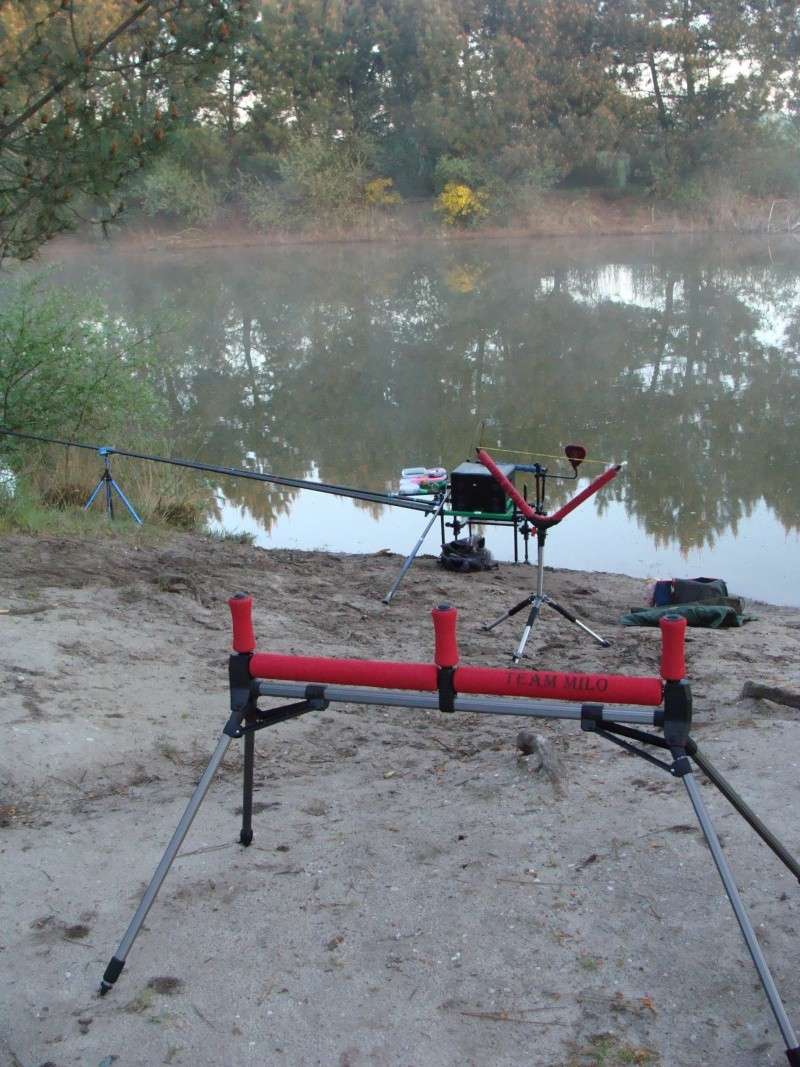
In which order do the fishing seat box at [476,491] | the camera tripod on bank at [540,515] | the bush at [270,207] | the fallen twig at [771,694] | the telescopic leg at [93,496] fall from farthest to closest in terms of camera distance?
the bush at [270,207], the telescopic leg at [93,496], the fishing seat box at [476,491], the camera tripod on bank at [540,515], the fallen twig at [771,694]

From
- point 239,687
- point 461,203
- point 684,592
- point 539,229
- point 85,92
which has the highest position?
point 461,203

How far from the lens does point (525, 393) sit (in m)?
14.2

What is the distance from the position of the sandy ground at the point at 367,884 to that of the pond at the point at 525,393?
4204mm

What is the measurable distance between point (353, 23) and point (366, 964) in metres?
42.5

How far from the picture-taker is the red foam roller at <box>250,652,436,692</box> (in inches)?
109

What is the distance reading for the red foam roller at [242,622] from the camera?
2.93 metres

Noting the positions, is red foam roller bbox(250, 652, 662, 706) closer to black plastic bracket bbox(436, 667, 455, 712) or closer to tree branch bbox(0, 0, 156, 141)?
black plastic bracket bbox(436, 667, 455, 712)

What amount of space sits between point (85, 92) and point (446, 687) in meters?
4.73

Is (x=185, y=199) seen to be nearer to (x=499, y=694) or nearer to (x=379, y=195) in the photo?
(x=379, y=195)

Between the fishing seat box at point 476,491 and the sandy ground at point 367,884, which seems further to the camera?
the fishing seat box at point 476,491

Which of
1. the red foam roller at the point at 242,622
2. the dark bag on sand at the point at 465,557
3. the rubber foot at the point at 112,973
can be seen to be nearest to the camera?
the rubber foot at the point at 112,973

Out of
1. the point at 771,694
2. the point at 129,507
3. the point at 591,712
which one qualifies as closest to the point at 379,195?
the point at 129,507

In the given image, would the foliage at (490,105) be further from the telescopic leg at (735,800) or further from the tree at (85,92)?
the telescopic leg at (735,800)

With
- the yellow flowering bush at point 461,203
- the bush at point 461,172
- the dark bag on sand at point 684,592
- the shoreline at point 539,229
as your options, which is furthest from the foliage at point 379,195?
the dark bag on sand at point 684,592
